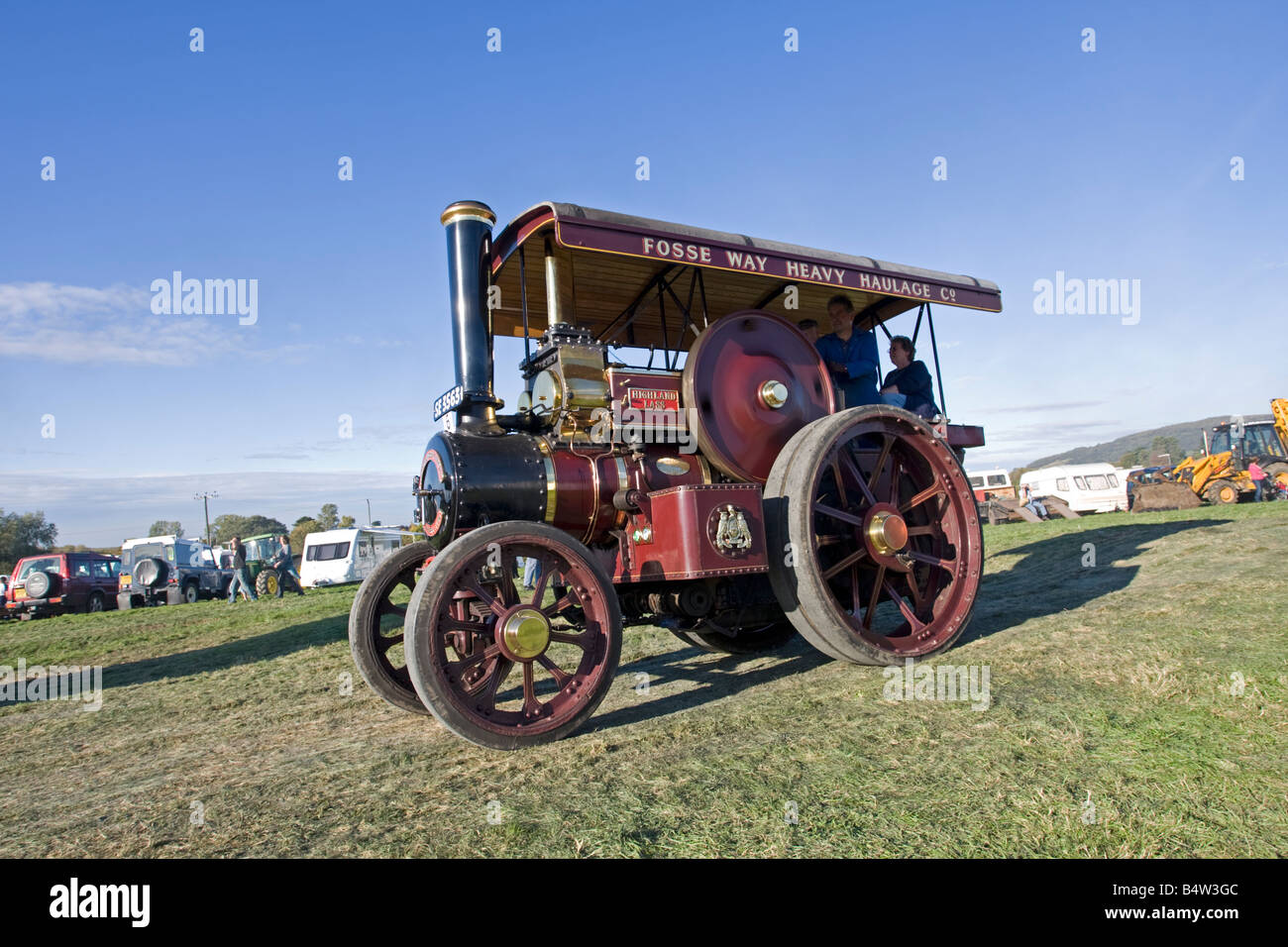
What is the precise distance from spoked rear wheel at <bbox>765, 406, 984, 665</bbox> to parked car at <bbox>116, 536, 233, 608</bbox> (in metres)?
21.6

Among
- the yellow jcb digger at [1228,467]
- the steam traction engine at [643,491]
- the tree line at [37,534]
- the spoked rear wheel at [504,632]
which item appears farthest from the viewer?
the tree line at [37,534]

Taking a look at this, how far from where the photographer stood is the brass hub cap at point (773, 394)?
4566 millimetres

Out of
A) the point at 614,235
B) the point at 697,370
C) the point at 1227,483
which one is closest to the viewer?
the point at 614,235

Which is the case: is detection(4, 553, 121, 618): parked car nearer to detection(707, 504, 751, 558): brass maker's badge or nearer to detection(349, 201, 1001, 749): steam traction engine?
detection(349, 201, 1001, 749): steam traction engine

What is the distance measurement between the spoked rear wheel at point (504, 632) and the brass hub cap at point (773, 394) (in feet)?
5.57

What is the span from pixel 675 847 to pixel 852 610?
2.83 meters

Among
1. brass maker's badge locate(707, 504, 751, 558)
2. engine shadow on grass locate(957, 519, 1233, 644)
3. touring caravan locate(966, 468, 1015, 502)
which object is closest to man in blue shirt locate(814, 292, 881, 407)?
engine shadow on grass locate(957, 519, 1233, 644)

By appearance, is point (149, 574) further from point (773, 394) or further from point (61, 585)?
point (773, 394)

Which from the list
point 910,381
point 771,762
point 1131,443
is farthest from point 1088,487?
point 1131,443

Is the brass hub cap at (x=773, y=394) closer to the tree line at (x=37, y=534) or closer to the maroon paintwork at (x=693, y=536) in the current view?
the maroon paintwork at (x=693, y=536)

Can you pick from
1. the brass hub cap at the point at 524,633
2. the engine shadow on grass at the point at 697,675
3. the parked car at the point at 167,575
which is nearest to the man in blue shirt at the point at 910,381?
the engine shadow on grass at the point at 697,675
